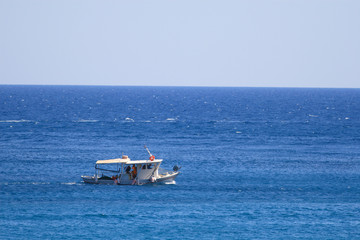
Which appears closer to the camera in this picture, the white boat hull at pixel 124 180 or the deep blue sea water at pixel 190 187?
the deep blue sea water at pixel 190 187

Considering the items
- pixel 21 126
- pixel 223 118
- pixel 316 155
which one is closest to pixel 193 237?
pixel 316 155

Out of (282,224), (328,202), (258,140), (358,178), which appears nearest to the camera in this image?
(282,224)

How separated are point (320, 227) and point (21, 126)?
96842mm

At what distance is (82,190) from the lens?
6394 cm

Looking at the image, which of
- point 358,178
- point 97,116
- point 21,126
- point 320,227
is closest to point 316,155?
point 358,178

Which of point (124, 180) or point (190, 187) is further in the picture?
point (124, 180)

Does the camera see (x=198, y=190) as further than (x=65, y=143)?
No

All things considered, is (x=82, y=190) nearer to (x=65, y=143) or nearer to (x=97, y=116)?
(x=65, y=143)

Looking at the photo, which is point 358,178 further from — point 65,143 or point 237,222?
point 65,143

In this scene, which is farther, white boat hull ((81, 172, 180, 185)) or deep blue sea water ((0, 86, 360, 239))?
white boat hull ((81, 172, 180, 185))

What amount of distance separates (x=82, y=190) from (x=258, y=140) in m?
56.2

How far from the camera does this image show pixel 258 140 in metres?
113

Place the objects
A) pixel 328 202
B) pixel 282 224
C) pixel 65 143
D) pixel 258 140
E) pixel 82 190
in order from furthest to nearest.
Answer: pixel 258 140, pixel 65 143, pixel 82 190, pixel 328 202, pixel 282 224

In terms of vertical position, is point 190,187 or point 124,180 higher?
point 124,180
